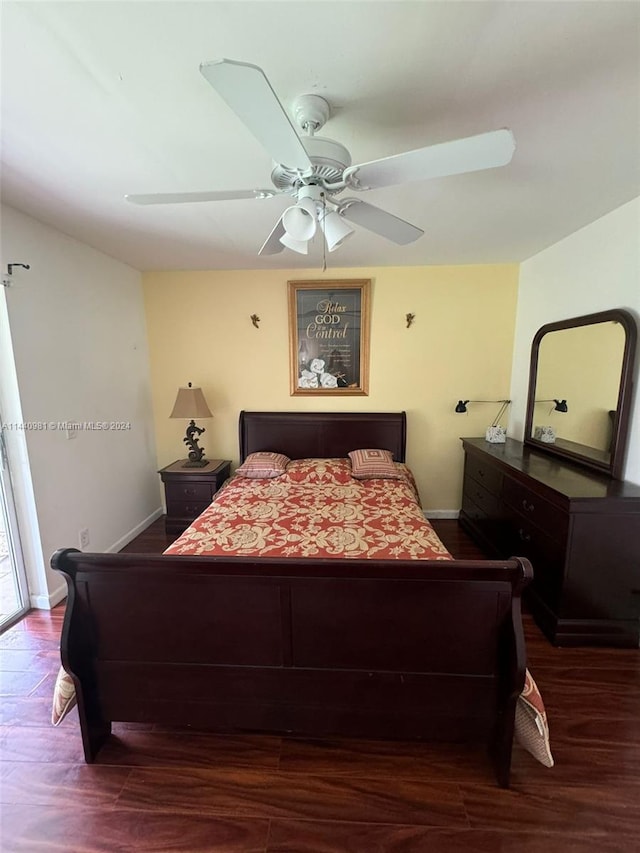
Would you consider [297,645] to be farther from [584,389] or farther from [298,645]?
[584,389]

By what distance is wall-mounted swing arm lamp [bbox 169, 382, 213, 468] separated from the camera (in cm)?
338

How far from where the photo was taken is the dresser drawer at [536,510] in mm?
2070

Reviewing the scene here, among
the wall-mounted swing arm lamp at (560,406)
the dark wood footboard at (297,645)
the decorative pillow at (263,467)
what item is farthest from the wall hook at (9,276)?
the wall-mounted swing arm lamp at (560,406)

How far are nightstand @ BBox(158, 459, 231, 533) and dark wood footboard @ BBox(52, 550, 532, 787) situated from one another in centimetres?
193

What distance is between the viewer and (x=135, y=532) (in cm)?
347

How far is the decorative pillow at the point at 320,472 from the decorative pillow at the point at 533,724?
1834 mm

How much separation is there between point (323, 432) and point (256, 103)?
2814 millimetres

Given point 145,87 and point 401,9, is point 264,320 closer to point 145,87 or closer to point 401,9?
point 145,87

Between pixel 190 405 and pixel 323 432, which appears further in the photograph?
pixel 323 432

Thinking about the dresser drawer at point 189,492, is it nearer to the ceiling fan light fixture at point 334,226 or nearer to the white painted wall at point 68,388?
the white painted wall at point 68,388

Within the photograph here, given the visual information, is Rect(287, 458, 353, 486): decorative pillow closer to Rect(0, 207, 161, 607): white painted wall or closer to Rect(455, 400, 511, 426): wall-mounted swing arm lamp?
Rect(455, 400, 511, 426): wall-mounted swing arm lamp

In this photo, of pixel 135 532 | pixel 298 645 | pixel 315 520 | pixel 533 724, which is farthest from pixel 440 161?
pixel 135 532

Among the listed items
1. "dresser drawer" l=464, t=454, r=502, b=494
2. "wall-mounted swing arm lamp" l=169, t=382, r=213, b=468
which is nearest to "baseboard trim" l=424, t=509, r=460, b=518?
"dresser drawer" l=464, t=454, r=502, b=494

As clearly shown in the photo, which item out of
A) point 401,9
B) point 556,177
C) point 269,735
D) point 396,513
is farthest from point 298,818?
point 556,177
